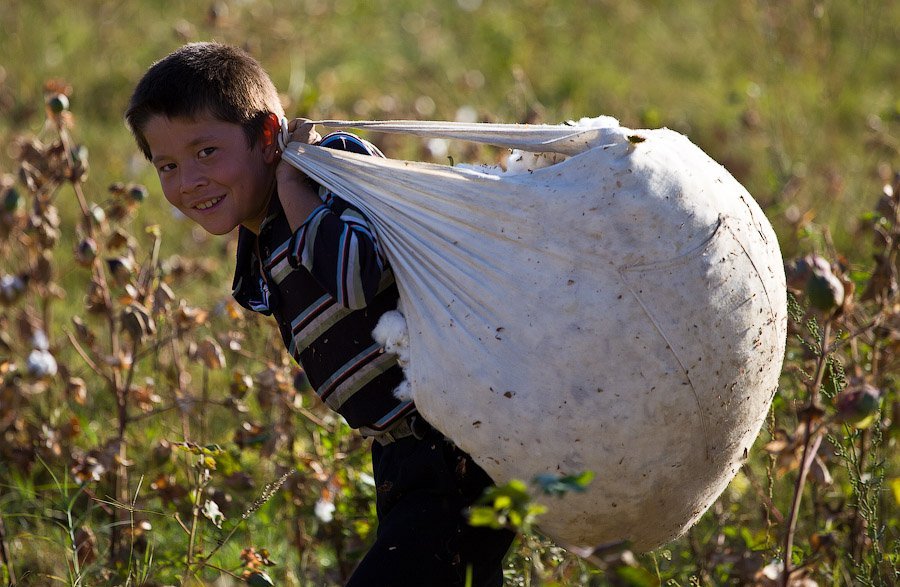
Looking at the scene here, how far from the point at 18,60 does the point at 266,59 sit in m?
1.50

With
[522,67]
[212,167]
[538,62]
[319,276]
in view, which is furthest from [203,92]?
[538,62]

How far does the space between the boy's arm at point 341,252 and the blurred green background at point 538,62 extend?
9.92 feet

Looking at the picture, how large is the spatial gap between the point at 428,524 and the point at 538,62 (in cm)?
540

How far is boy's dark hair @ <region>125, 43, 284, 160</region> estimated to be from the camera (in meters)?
→ 2.07

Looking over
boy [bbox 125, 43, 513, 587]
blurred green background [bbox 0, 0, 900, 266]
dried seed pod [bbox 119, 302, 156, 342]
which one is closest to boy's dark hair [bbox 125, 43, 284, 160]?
boy [bbox 125, 43, 513, 587]

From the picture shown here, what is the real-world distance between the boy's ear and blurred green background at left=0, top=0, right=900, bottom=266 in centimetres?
275

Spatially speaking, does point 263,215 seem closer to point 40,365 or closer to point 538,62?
point 40,365

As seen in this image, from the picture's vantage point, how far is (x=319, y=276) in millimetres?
1874

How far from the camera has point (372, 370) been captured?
6.41ft

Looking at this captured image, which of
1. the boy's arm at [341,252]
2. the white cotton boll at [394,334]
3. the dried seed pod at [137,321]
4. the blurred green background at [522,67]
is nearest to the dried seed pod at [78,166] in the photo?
the dried seed pod at [137,321]

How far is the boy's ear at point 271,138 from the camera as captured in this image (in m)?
2.13

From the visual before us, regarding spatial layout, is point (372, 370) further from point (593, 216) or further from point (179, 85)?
point (179, 85)

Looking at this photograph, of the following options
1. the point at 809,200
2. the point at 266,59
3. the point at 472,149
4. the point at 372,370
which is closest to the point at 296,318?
the point at 372,370

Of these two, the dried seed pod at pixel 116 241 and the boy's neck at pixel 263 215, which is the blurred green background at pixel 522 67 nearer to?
the dried seed pod at pixel 116 241
